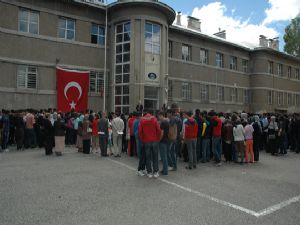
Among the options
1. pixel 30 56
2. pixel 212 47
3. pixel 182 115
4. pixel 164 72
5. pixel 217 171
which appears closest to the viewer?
pixel 217 171

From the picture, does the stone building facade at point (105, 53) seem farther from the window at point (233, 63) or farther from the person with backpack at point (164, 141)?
the person with backpack at point (164, 141)

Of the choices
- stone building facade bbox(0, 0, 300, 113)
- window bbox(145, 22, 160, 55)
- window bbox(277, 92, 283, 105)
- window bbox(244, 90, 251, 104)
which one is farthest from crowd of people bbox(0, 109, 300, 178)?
window bbox(277, 92, 283, 105)

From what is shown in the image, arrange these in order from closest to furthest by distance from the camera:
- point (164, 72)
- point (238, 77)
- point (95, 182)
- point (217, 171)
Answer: point (95, 182) → point (217, 171) → point (164, 72) → point (238, 77)

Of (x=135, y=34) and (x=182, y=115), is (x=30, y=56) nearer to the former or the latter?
(x=135, y=34)

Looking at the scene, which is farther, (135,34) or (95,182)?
(135,34)

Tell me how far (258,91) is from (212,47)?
30.2 ft

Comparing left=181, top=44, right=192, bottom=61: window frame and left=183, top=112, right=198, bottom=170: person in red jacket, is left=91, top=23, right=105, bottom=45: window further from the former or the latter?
left=183, top=112, right=198, bottom=170: person in red jacket

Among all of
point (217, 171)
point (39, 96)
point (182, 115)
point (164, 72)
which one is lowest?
point (217, 171)

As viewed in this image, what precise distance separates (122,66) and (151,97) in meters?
3.45

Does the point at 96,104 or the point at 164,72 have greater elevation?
the point at 164,72

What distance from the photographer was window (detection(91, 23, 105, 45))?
22812mm

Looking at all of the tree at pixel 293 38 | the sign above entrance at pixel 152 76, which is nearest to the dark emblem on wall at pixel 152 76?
the sign above entrance at pixel 152 76

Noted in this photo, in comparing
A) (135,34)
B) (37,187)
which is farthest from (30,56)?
(37,187)

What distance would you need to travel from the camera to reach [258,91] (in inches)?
1378
